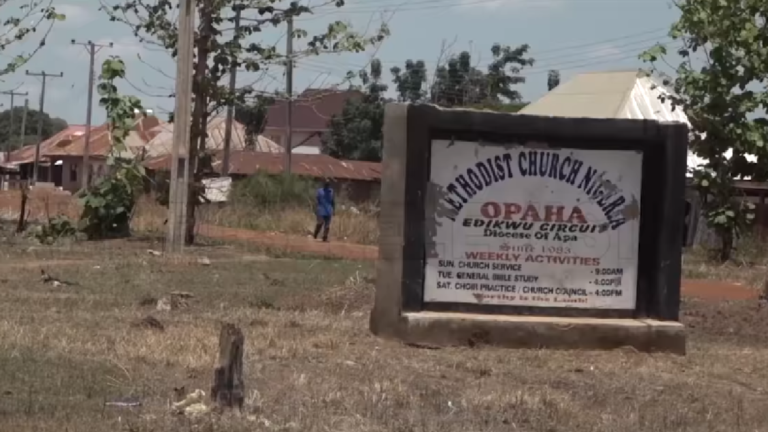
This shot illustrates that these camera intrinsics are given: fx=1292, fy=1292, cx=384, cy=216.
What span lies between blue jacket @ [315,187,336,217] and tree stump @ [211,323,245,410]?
24.9m

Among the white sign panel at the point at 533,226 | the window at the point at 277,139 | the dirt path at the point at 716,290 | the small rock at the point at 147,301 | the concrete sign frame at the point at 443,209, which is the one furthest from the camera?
the window at the point at 277,139

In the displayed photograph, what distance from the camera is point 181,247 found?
25.0 m

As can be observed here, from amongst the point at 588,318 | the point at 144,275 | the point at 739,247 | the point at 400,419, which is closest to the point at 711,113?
the point at 739,247

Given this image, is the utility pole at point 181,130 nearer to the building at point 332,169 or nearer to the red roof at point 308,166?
the building at point 332,169

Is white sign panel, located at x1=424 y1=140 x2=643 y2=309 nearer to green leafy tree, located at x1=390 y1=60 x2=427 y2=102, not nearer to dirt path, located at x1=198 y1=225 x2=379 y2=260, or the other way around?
dirt path, located at x1=198 y1=225 x2=379 y2=260

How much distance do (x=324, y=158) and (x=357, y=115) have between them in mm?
3872

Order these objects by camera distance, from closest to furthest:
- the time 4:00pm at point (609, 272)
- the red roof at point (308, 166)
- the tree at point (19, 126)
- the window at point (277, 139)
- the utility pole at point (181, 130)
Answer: the time 4:00pm at point (609, 272), the utility pole at point (181, 130), the red roof at point (308, 166), the window at point (277, 139), the tree at point (19, 126)

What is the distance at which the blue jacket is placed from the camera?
108 ft

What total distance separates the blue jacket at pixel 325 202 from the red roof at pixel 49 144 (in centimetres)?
6253

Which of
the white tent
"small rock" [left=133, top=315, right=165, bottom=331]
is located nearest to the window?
the white tent

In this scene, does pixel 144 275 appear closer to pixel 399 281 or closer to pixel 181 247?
pixel 181 247

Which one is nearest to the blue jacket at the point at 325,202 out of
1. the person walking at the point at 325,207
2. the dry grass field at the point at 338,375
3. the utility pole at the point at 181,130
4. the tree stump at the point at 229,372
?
the person walking at the point at 325,207

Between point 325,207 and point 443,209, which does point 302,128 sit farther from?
point 443,209

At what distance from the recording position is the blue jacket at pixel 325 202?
32.9 meters
